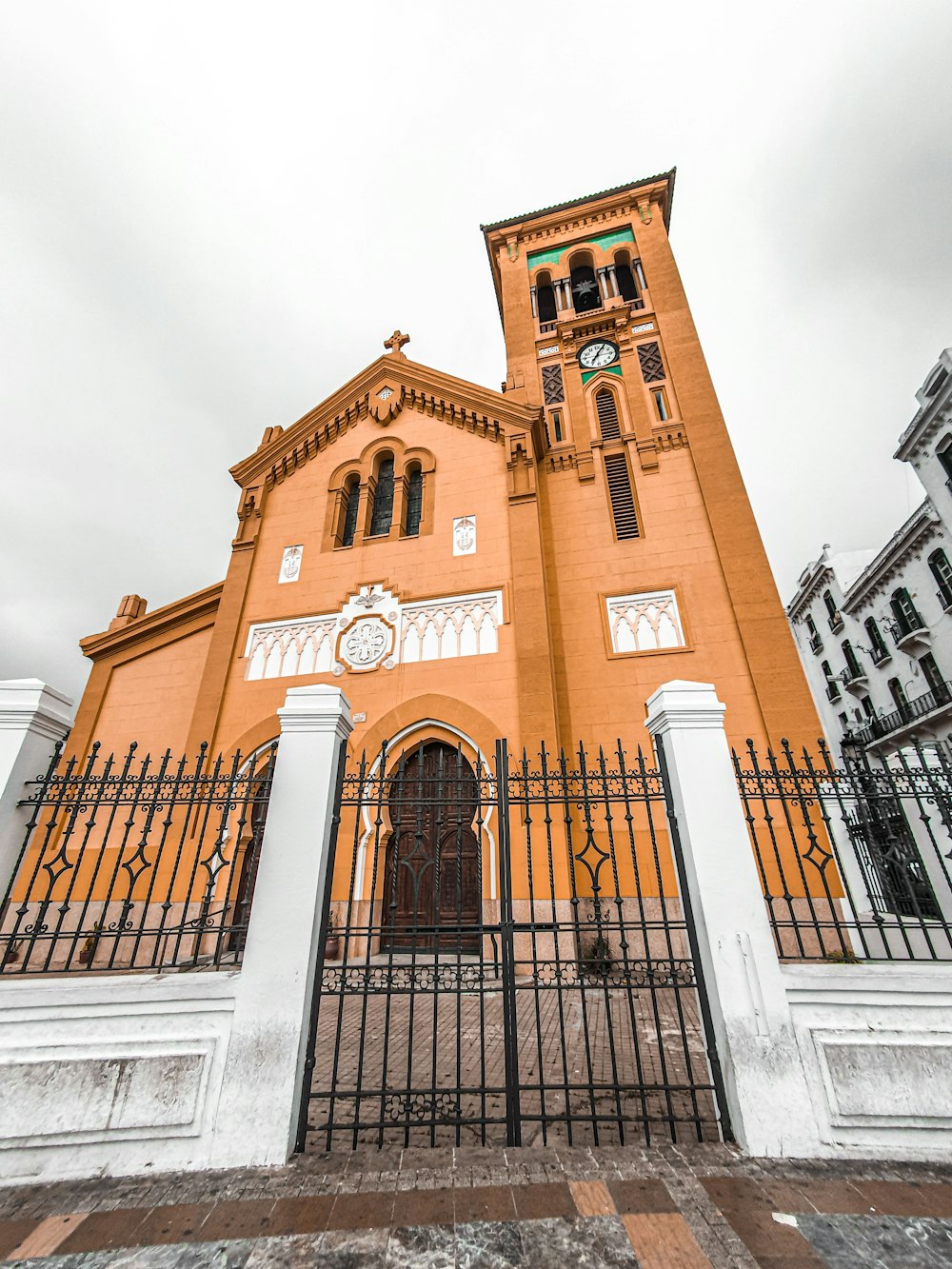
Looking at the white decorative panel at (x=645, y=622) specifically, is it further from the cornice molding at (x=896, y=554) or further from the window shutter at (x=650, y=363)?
the cornice molding at (x=896, y=554)

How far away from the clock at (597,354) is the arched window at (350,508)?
660 centimetres

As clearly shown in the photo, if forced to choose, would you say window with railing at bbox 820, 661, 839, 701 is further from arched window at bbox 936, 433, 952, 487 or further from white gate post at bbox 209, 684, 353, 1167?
white gate post at bbox 209, 684, 353, 1167

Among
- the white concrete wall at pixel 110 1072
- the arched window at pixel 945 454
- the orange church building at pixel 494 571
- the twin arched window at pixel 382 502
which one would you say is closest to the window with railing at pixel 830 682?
the arched window at pixel 945 454

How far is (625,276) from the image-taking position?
15.2 metres

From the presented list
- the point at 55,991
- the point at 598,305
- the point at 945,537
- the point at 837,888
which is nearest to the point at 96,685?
the point at 55,991

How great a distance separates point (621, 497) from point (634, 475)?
574mm

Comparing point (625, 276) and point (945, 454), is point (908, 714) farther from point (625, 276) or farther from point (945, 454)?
Result: point (625, 276)

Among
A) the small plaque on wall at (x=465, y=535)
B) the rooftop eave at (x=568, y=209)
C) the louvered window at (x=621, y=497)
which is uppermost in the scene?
the rooftop eave at (x=568, y=209)

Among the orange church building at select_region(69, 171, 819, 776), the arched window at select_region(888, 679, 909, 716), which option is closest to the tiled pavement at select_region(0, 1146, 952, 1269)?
the orange church building at select_region(69, 171, 819, 776)

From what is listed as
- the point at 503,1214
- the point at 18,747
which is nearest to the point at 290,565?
the point at 18,747

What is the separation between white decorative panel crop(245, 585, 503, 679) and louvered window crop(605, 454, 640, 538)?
127 inches

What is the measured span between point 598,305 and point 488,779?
51.5 ft

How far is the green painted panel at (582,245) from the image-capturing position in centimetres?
1568

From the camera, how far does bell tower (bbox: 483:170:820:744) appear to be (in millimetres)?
9445
